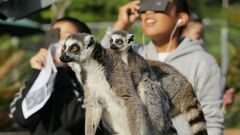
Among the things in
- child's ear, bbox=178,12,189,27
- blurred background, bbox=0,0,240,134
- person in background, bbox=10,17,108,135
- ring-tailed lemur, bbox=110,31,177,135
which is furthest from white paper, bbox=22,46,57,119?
blurred background, bbox=0,0,240,134

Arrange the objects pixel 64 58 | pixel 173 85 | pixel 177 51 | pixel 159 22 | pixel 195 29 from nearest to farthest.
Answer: pixel 64 58, pixel 173 85, pixel 159 22, pixel 177 51, pixel 195 29

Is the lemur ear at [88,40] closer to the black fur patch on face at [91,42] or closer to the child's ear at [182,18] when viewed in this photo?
the black fur patch on face at [91,42]

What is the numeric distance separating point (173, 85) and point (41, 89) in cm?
125

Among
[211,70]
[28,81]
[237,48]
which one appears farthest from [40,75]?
[237,48]

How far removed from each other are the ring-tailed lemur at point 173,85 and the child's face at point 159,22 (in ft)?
1.96

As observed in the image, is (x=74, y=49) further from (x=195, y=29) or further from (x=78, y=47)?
(x=195, y=29)

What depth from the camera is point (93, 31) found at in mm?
11547

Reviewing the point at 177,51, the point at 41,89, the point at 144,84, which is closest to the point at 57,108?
the point at 41,89

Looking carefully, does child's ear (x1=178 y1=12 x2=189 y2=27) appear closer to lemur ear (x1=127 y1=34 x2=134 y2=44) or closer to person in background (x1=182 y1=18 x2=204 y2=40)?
lemur ear (x1=127 y1=34 x2=134 y2=44)

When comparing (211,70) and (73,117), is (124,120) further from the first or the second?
(73,117)

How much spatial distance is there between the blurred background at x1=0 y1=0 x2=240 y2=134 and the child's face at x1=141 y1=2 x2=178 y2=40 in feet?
11.3

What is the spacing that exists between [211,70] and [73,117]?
0.98 metres

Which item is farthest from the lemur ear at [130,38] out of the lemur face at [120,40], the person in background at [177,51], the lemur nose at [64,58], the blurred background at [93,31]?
the blurred background at [93,31]

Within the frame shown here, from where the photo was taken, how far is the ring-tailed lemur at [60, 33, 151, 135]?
2662mm
